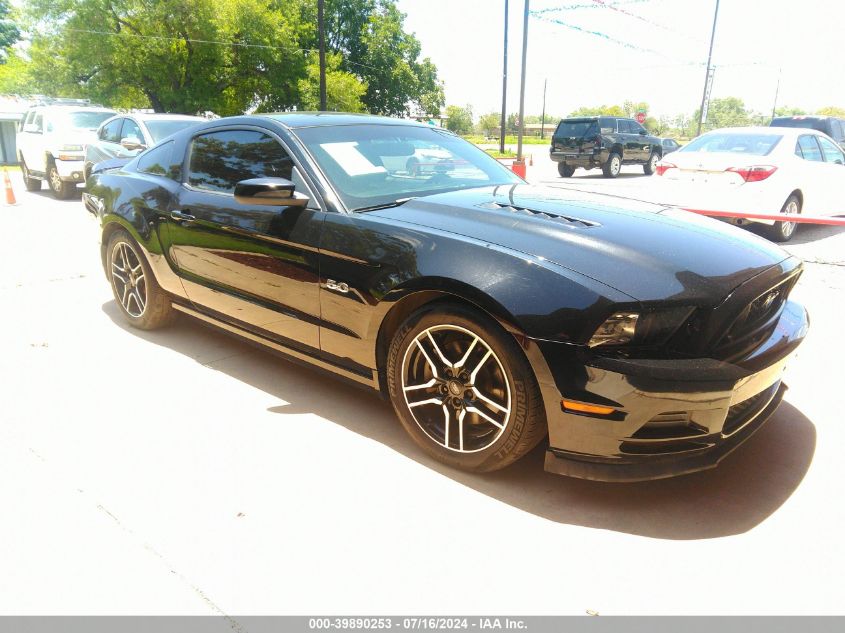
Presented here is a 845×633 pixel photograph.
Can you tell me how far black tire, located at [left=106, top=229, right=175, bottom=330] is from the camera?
14.5ft

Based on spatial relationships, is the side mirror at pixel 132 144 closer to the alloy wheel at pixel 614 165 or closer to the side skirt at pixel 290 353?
the side skirt at pixel 290 353

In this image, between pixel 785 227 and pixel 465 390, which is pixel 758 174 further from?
pixel 465 390

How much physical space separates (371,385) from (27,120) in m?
15.6

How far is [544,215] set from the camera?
2.88 m

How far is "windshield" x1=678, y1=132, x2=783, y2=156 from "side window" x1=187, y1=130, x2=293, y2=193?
662 cm

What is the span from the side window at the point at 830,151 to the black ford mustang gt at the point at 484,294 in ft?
23.6

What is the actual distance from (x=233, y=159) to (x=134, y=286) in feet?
4.86

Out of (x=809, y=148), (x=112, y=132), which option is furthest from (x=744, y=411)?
(x=112, y=132)

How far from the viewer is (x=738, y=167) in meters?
7.65

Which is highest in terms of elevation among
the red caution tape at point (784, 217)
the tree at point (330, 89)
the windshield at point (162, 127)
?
the tree at point (330, 89)

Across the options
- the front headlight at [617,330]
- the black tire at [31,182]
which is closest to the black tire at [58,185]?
the black tire at [31,182]

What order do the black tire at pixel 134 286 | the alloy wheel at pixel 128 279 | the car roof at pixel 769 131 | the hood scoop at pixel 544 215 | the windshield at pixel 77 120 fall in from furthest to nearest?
the windshield at pixel 77 120
the car roof at pixel 769 131
the alloy wheel at pixel 128 279
the black tire at pixel 134 286
the hood scoop at pixel 544 215

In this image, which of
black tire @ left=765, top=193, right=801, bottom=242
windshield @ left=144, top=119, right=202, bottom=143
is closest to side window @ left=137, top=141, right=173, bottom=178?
windshield @ left=144, top=119, right=202, bottom=143

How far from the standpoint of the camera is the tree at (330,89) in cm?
3788
